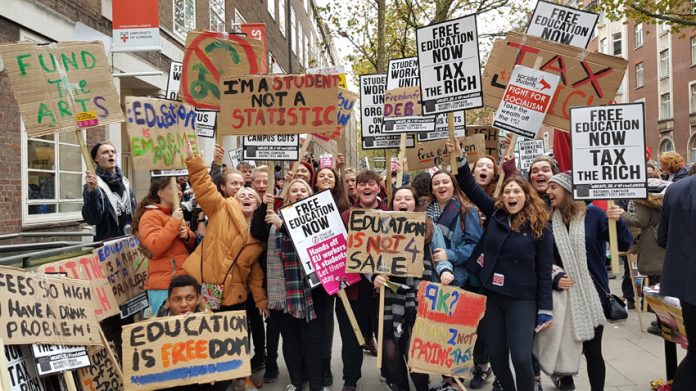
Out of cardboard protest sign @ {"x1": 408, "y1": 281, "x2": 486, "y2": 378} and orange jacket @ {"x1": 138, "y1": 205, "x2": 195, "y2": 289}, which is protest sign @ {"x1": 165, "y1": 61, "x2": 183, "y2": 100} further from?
cardboard protest sign @ {"x1": 408, "y1": 281, "x2": 486, "y2": 378}

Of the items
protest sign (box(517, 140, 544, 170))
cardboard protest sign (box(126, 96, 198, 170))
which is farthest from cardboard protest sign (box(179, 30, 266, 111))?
protest sign (box(517, 140, 544, 170))

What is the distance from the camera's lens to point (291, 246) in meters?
4.65

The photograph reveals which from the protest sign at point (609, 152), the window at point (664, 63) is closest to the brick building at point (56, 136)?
the protest sign at point (609, 152)

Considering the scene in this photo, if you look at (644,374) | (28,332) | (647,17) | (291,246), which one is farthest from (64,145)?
(647,17)

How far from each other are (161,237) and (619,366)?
15.3ft

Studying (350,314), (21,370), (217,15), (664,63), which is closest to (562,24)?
(350,314)

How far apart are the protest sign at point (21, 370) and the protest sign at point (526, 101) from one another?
424cm

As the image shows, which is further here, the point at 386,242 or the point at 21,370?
the point at 386,242

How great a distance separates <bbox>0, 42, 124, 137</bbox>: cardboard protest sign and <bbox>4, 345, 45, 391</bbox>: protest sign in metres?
2.15

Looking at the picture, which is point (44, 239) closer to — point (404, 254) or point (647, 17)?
point (404, 254)

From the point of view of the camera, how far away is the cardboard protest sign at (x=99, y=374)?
3.58 metres

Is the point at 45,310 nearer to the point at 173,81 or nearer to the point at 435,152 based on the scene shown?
the point at 435,152

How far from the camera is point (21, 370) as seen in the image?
3125 mm

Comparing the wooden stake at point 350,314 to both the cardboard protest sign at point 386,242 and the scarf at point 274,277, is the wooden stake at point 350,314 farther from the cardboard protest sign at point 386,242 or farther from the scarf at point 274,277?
the scarf at point 274,277
